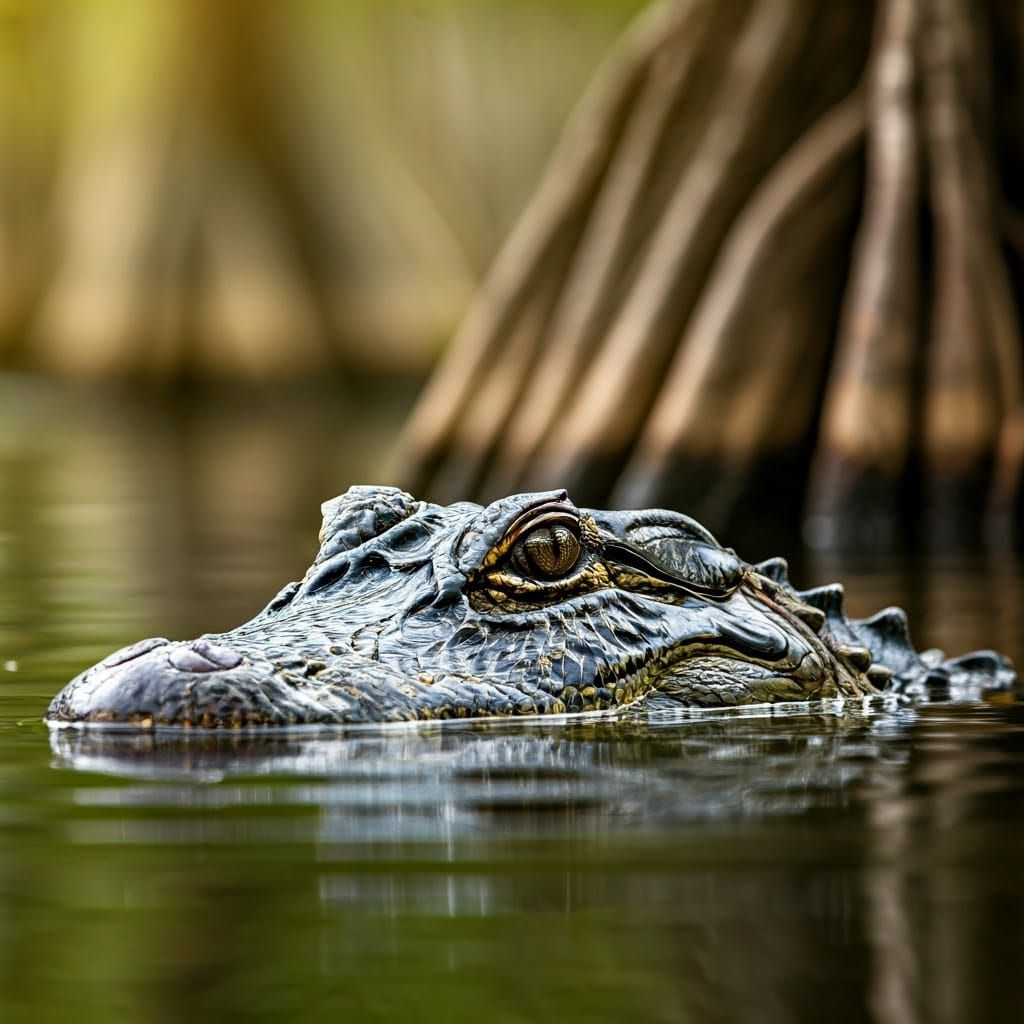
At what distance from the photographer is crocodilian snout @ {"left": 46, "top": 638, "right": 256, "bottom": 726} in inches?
197

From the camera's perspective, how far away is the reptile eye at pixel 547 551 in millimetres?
5723

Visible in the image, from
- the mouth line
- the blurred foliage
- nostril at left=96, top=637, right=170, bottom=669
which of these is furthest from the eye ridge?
the blurred foliage

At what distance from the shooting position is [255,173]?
133ft

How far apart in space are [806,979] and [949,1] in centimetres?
1171

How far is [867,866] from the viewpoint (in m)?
3.75

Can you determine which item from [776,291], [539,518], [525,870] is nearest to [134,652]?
[539,518]

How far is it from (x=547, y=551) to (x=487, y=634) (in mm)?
317

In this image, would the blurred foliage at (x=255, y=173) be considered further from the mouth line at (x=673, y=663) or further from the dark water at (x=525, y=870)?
the mouth line at (x=673, y=663)

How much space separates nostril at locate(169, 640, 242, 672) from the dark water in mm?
174

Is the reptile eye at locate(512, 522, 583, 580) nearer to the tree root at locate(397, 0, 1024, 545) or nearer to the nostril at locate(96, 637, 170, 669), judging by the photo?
the nostril at locate(96, 637, 170, 669)

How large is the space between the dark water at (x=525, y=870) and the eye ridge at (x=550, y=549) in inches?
17.9

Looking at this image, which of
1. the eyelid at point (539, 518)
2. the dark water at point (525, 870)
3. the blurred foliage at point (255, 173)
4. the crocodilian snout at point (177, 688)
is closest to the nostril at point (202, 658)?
the crocodilian snout at point (177, 688)

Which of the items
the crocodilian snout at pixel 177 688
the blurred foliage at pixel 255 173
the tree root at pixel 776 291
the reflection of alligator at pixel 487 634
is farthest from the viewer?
the blurred foliage at pixel 255 173

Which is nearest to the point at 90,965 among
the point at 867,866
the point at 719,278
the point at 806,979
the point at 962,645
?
the point at 806,979
